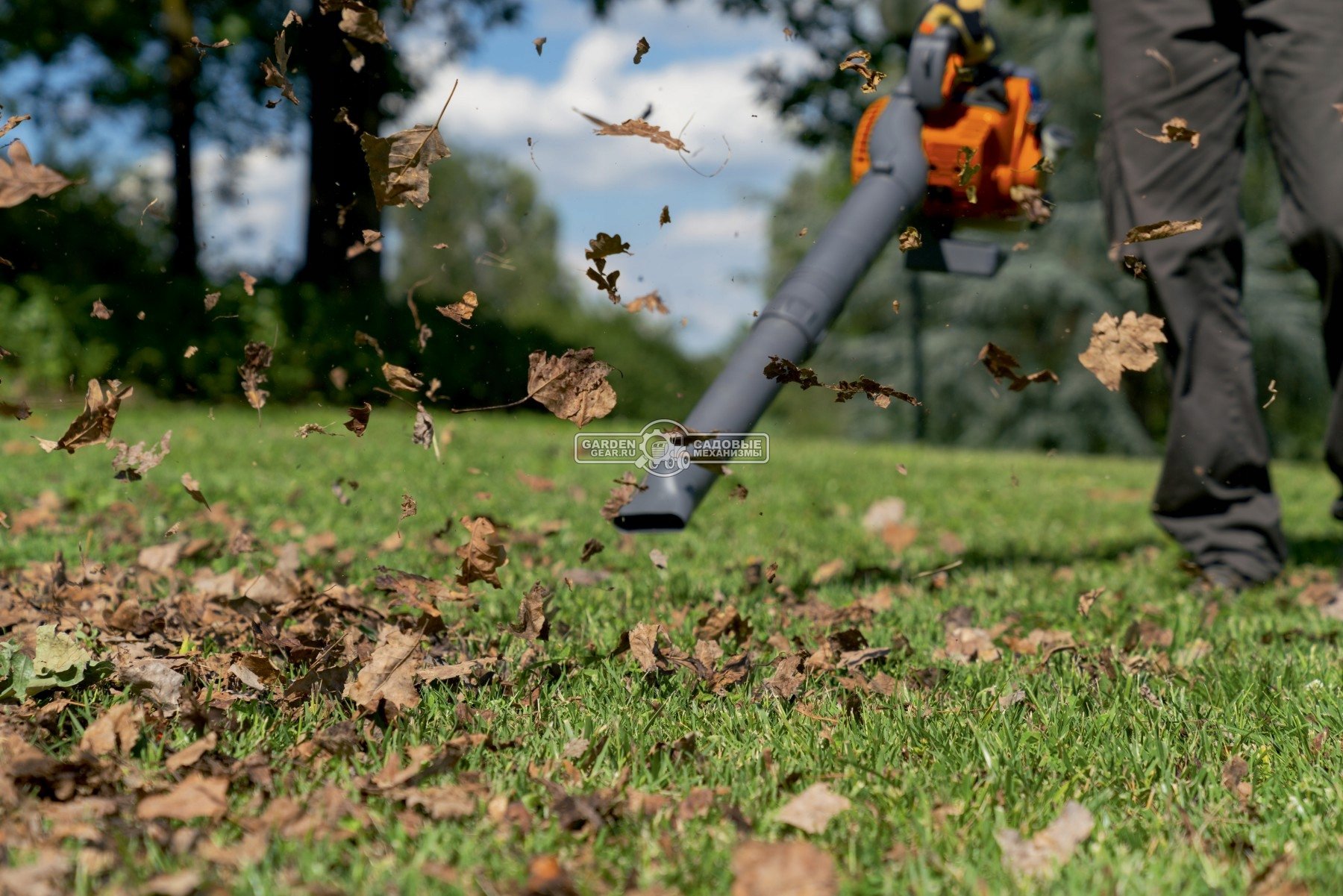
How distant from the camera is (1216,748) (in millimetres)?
1727

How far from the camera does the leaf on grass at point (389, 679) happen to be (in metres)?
1.81

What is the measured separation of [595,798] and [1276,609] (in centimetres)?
224

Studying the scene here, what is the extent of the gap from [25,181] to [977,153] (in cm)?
211

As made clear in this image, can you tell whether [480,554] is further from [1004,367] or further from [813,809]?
[1004,367]

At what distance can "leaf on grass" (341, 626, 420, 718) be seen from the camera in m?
1.81

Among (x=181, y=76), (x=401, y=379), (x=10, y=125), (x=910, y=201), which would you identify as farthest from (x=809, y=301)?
(x=181, y=76)

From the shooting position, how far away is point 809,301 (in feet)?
8.23

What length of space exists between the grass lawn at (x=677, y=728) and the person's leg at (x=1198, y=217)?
1.06 feet

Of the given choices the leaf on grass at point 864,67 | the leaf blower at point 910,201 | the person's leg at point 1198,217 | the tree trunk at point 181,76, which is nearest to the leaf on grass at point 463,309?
the leaf blower at point 910,201

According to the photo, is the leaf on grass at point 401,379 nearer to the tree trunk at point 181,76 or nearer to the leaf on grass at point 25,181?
the leaf on grass at point 25,181

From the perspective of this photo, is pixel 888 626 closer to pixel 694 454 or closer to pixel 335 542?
pixel 694 454

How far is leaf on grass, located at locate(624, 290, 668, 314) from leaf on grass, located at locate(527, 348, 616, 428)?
236mm

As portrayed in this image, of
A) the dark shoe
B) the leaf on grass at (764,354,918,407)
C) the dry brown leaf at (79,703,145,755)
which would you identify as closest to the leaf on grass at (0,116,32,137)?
the dry brown leaf at (79,703,145,755)

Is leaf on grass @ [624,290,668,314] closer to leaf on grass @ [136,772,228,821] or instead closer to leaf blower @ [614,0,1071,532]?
leaf blower @ [614,0,1071,532]
